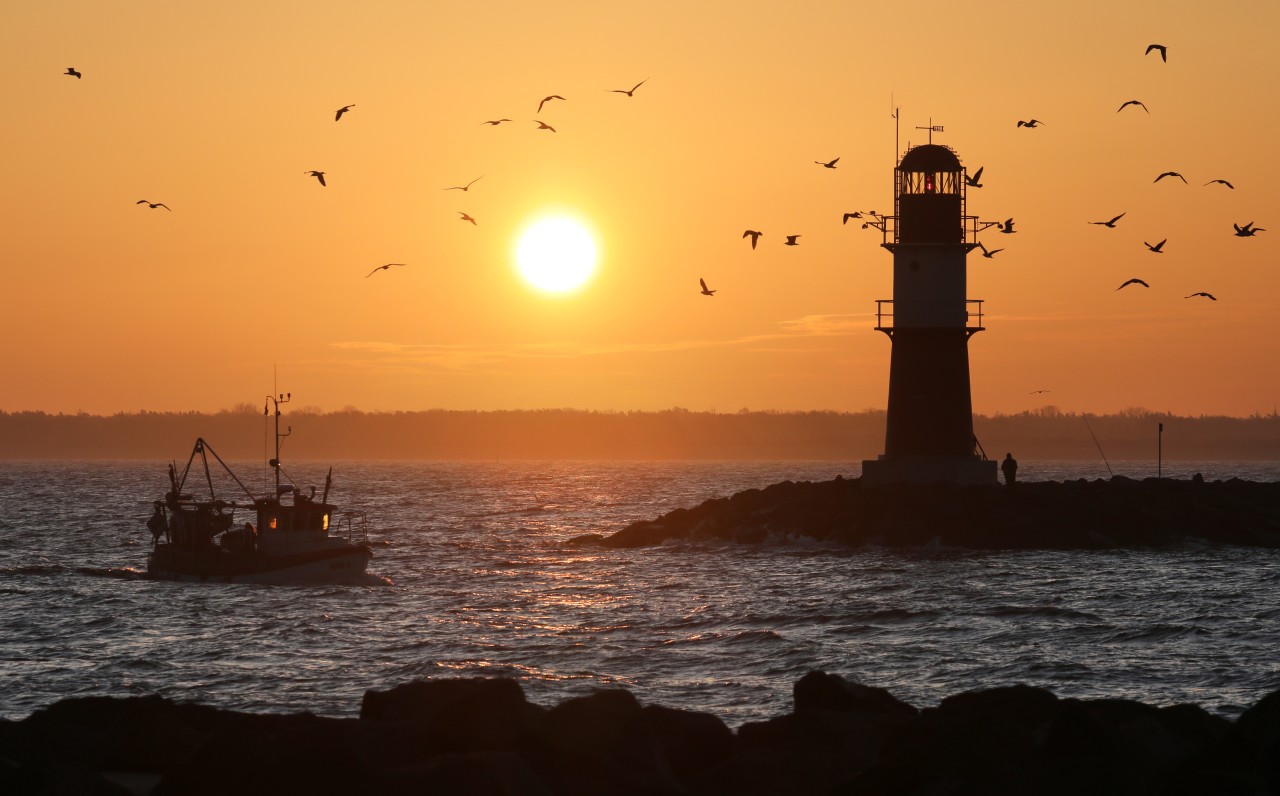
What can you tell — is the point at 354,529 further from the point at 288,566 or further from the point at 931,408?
the point at 931,408

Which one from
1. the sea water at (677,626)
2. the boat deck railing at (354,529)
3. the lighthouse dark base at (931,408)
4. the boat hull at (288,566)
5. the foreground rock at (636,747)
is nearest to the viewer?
the foreground rock at (636,747)

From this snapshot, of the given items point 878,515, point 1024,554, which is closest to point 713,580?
point 878,515

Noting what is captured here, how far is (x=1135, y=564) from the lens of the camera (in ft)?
148

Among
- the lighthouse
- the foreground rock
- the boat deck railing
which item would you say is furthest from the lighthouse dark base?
the foreground rock

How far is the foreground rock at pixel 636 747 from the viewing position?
12977 mm

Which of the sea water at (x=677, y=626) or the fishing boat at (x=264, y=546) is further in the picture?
the fishing boat at (x=264, y=546)

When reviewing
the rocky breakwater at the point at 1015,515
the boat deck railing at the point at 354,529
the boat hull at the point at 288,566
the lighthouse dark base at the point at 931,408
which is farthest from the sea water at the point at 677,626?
the lighthouse dark base at the point at 931,408

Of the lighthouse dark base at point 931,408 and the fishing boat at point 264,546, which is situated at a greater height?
the lighthouse dark base at point 931,408

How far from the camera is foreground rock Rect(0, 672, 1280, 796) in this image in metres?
13.0

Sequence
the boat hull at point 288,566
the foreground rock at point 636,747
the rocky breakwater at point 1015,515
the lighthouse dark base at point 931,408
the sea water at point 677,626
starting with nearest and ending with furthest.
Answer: the foreground rock at point 636,747, the sea water at point 677,626, the boat hull at point 288,566, the lighthouse dark base at point 931,408, the rocky breakwater at point 1015,515

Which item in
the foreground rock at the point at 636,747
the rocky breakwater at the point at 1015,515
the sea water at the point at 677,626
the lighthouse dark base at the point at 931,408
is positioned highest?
the lighthouse dark base at the point at 931,408

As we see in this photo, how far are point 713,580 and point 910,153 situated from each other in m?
15.0

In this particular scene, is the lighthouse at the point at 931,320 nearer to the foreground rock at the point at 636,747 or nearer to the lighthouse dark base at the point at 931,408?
the lighthouse dark base at the point at 931,408

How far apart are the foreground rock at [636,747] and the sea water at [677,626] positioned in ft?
20.8
